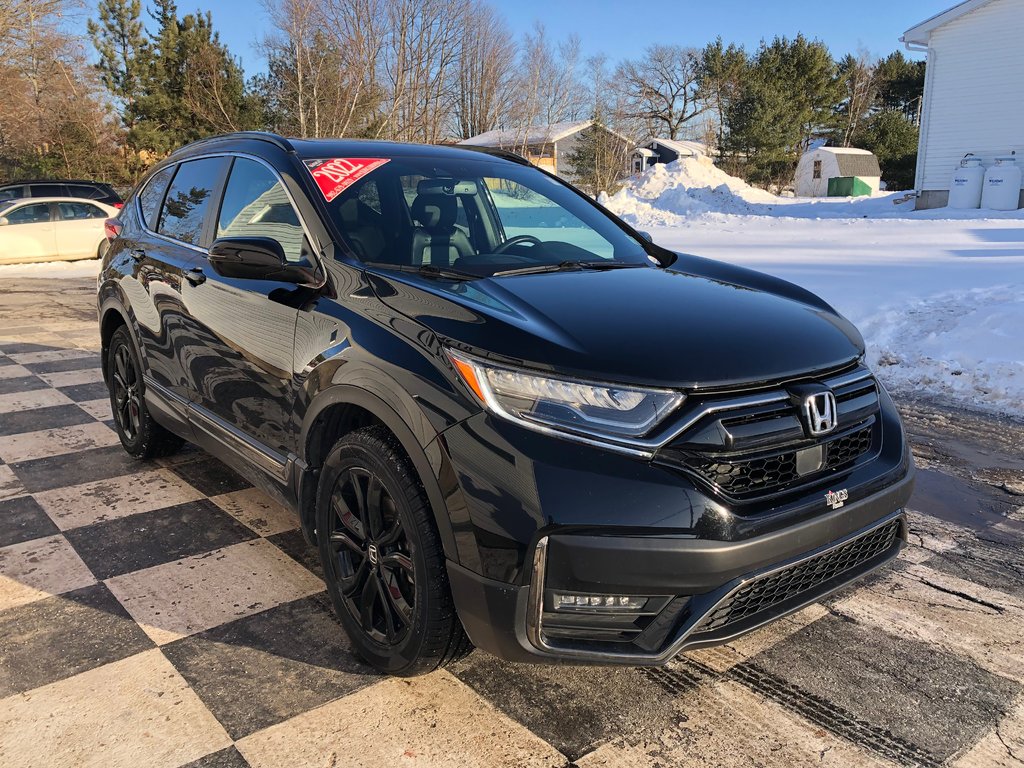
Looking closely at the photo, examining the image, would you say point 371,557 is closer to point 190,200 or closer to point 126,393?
point 190,200

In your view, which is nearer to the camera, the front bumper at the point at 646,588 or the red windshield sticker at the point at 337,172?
the front bumper at the point at 646,588

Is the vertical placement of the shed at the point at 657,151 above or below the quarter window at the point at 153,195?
above

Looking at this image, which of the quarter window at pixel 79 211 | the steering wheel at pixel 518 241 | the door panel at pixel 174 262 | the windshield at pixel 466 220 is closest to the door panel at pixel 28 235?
the quarter window at pixel 79 211

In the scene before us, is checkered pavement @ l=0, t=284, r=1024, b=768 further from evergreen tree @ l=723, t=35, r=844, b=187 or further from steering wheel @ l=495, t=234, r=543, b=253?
evergreen tree @ l=723, t=35, r=844, b=187

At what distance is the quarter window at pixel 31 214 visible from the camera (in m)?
15.7

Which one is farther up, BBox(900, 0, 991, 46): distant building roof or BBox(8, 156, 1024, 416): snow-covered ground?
BBox(900, 0, 991, 46): distant building roof

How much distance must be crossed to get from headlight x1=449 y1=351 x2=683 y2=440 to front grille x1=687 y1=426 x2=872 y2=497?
0.17 m

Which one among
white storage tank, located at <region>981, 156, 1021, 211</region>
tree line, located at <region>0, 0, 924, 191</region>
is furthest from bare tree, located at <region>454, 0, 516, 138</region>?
white storage tank, located at <region>981, 156, 1021, 211</region>

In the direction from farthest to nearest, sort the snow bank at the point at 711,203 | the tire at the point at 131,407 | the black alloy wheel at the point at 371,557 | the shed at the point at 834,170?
1. the shed at the point at 834,170
2. the snow bank at the point at 711,203
3. the tire at the point at 131,407
4. the black alloy wheel at the point at 371,557

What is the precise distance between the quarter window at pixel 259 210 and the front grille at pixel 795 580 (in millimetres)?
1841

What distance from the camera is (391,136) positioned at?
29.3 meters

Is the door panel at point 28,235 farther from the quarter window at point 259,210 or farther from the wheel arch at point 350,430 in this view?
the wheel arch at point 350,430

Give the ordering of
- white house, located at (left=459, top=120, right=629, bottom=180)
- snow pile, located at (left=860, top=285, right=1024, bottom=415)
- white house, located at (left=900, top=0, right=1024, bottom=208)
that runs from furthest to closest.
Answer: white house, located at (left=459, top=120, right=629, bottom=180) < white house, located at (left=900, top=0, right=1024, bottom=208) < snow pile, located at (left=860, top=285, right=1024, bottom=415)

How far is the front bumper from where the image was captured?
1939 mm
